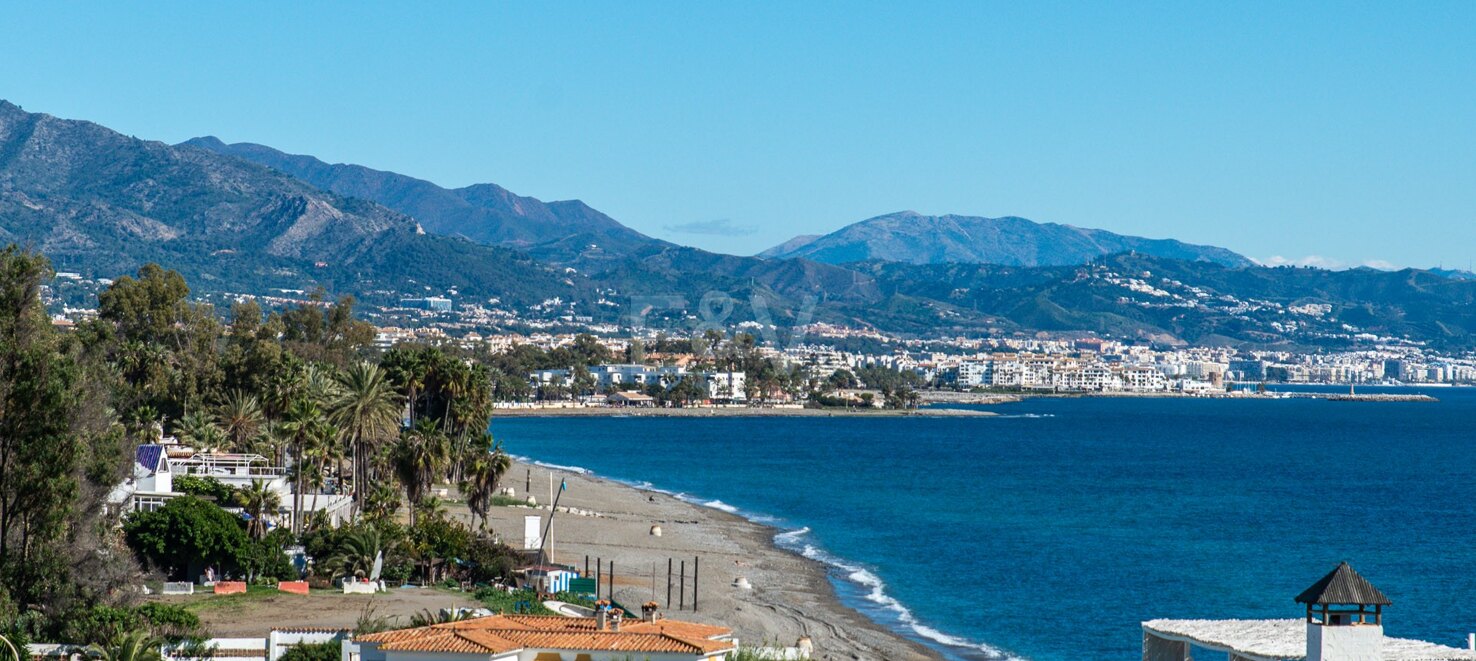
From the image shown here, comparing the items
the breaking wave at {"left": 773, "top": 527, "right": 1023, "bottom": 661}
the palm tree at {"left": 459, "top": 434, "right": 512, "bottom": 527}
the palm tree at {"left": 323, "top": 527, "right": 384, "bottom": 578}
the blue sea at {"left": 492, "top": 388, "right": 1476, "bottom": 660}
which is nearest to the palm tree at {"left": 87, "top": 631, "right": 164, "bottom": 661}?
the palm tree at {"left": 323, "top": 527, "right": 384, "bottom": 578}

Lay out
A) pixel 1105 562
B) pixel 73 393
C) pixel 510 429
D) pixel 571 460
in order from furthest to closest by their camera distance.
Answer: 1. pixel 510 429
2. pixel 571 460
3. pixel 1105 562
4. pixel 73 393

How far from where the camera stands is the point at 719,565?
52250 millimetres

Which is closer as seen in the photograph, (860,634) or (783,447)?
(860,634)

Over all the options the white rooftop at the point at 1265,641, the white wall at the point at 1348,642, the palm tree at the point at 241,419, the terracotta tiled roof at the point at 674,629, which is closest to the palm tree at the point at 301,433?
the palm tree at the point at 241,419

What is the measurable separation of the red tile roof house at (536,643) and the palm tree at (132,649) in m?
3.03

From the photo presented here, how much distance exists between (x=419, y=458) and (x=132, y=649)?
2273 centimetres

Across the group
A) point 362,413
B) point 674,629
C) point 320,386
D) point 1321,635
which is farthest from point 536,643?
point 320,386

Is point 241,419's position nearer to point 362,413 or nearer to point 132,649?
point 362,413

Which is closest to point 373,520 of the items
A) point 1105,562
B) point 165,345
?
point 1105,562

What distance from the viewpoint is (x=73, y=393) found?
2834cm

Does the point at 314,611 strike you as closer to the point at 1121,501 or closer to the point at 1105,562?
the point at 1105,562

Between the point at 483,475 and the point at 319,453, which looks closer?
the point at 319,453

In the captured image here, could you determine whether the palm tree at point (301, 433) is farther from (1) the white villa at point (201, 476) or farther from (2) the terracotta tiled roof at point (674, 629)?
(2) the terracotta tiled roof at point (674, 629)

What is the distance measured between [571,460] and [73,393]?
3239 inches
